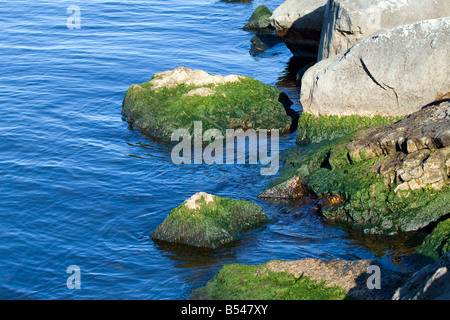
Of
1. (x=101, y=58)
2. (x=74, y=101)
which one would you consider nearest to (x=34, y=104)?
(x=74, y=101)

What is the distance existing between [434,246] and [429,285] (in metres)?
2.61

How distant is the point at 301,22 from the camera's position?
65.8ft

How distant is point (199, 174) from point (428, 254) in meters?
6.07

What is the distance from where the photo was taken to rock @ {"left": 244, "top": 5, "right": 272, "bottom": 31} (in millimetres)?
26359

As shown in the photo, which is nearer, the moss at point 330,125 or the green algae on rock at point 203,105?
A: the moss at point 330,125

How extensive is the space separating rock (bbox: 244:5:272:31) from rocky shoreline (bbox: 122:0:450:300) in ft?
22.7

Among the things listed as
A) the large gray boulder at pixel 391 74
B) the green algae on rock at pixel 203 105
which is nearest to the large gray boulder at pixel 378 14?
the large gray boulder at pixel 391 74

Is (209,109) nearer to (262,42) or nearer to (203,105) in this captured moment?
(203,105)

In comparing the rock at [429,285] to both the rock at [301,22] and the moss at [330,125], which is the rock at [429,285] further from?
the rock at [301,22]

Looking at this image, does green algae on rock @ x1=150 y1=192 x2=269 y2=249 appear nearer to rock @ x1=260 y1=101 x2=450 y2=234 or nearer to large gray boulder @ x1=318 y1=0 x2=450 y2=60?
rock @ x1=260 y1=101 x2=450 y2=234

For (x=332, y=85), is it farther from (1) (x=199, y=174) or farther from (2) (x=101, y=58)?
(2) (x=101, y=58)

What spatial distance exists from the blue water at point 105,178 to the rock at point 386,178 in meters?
0.62

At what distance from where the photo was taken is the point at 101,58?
2291 cm

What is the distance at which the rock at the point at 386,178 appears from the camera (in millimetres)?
10977
